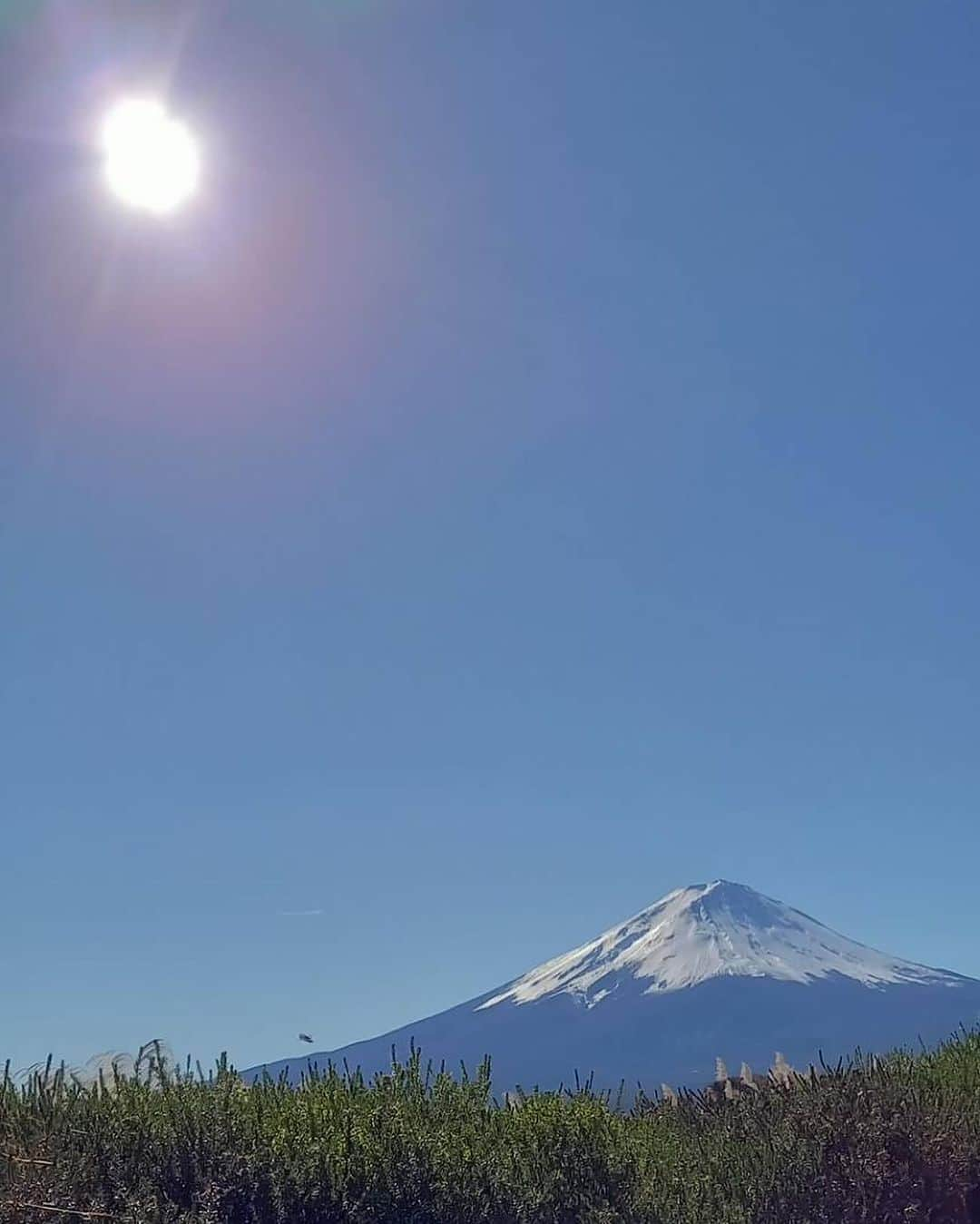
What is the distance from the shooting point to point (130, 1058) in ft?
23.3

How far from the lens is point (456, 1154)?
6.25 m

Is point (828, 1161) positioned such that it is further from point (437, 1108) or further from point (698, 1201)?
point (437, 1108)

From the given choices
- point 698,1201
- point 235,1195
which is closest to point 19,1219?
point 235,1195

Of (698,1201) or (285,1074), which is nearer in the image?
(698,1201)

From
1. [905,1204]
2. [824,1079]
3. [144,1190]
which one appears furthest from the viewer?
[824,1079]

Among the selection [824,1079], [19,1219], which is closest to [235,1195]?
[19,1219]

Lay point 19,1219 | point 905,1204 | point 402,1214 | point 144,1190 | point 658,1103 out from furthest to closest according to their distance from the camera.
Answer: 1. point 658,1103
2. point 905,1204
3. point 402,1214
4. point 144,1190
5. point 19,1219

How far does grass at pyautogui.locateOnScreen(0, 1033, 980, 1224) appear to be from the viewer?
5.59 meters

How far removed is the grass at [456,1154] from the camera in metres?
5.59

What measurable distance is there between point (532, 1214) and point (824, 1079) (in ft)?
11.3

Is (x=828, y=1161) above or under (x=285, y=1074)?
under

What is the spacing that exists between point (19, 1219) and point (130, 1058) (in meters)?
2.17

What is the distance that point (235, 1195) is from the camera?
564cm

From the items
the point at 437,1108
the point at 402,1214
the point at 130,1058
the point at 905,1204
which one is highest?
the point at 130,1058
